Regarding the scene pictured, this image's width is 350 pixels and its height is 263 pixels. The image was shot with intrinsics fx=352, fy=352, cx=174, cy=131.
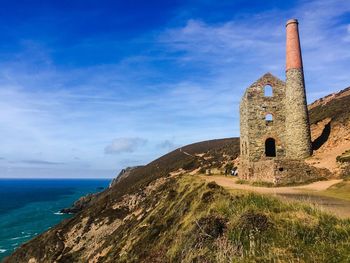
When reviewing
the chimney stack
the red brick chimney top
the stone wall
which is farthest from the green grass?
the red brick chimney top

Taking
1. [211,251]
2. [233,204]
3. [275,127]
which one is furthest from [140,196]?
[211,251]

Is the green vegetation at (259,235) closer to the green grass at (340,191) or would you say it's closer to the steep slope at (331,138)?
the green grass at (340,191)

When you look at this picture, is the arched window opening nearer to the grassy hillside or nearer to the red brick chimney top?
the red brick chimney top

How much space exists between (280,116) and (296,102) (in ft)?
6.78

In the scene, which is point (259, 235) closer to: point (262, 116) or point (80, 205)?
point (262, 116)

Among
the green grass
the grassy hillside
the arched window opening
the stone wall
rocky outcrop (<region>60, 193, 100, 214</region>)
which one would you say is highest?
the stone wall

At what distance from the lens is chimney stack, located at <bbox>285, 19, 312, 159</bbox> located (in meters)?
30.1

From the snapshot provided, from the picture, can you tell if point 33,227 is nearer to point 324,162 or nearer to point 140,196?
point 140,196

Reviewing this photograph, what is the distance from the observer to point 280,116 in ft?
104

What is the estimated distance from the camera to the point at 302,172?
25469mm

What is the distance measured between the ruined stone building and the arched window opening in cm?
134

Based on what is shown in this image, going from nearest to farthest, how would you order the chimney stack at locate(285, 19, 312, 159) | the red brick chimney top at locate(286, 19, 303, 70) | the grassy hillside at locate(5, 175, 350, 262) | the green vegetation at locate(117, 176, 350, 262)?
the green vegetation at locate(117, 176, 350, 262)
the grassy hillside at locate(5, 175, 350, 262)
the chimney stack at locate(285, 19, 312, 159)
the red brick chimney top at locate(286, 19, 303, 70)

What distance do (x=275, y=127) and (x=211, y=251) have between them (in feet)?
73.5

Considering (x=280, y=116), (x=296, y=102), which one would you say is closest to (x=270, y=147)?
(x=280, y=116)
